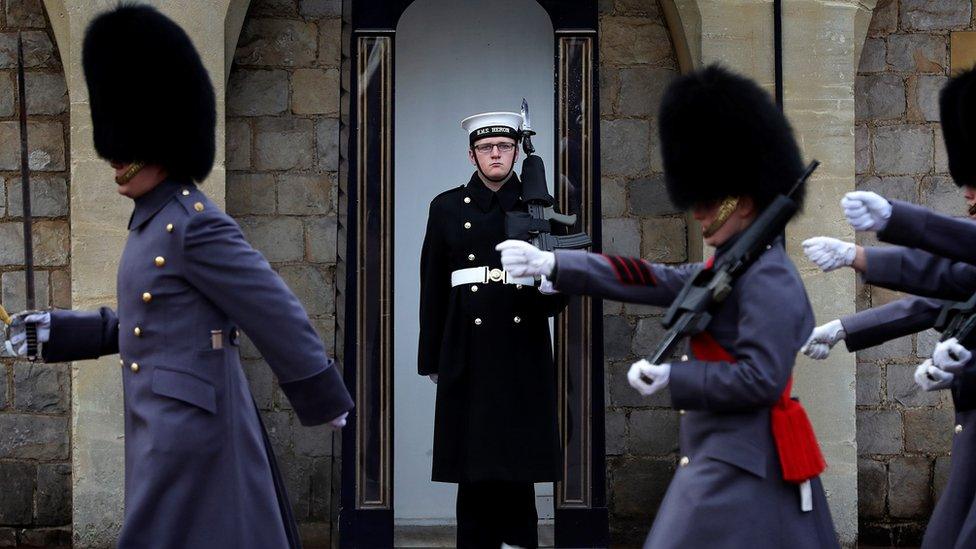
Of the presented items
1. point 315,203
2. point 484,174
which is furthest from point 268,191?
point 484,174

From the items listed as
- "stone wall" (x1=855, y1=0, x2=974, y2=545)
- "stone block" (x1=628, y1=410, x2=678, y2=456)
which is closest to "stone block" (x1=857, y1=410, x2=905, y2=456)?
"stone wall" (x1=855, y1=0, x2=974, y2=545)

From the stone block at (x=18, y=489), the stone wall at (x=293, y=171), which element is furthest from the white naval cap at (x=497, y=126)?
the stone block at (x=18, y=489)

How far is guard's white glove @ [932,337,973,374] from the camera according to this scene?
3.87 m

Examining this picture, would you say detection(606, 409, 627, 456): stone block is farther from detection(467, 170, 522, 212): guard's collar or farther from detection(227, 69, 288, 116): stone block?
detection(227, 69, 288, 116): stone block

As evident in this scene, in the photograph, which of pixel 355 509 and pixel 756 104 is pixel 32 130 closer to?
pixel 355 509

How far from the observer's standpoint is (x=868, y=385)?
6.38m

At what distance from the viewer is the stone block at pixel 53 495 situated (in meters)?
6.25

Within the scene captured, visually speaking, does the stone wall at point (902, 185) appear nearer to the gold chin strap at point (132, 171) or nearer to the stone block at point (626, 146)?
the stone block at point (626, 146)

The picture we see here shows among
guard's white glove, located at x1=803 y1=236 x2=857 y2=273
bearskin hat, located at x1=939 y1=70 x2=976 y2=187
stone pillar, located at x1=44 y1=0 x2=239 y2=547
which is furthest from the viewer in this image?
stone pillar, located at x1=44 y1=0 x2=239 y2=547

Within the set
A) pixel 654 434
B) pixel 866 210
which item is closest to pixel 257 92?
pixel 654 434

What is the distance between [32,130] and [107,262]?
876 mm

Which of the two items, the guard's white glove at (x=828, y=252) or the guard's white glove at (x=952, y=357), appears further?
the guard's white glove at (x=828, y=252)

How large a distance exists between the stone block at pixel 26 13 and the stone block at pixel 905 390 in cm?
375

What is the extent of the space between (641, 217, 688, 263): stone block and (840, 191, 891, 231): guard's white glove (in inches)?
102
